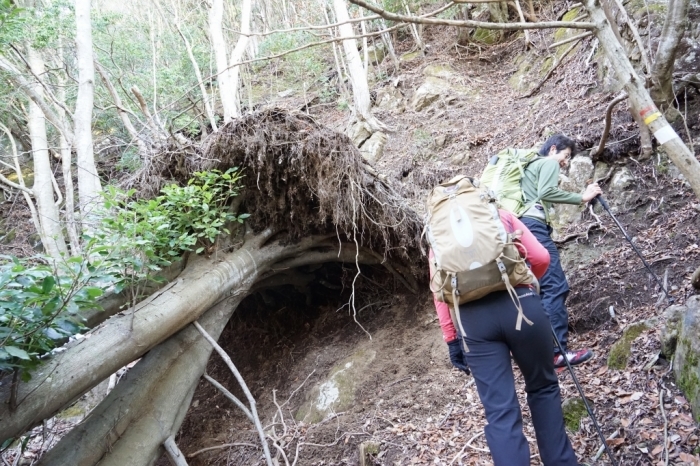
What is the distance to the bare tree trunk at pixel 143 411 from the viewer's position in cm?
325

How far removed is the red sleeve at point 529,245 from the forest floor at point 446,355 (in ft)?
4.92

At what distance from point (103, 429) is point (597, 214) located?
6.27 meters

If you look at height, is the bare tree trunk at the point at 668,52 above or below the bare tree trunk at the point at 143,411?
above

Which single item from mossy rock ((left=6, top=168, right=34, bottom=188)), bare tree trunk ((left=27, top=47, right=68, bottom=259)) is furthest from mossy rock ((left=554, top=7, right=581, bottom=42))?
mossy rock ((left=6, top=168, right=34, bottom=188))

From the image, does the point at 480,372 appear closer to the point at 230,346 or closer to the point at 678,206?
the point at 678,206

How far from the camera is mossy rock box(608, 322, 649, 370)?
382 cm

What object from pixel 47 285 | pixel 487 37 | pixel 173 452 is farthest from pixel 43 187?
pixel 487 37

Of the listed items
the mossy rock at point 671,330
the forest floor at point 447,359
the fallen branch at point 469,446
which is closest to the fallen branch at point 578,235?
the forest floor at point 447,359

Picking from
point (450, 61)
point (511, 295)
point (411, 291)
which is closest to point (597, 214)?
point (411, 291)

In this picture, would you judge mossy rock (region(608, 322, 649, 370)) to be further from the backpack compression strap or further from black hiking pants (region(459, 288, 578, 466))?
the backpack compression strap

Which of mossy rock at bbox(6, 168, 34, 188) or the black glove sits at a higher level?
mossy rock at bbox(6, 168, 34, 188)

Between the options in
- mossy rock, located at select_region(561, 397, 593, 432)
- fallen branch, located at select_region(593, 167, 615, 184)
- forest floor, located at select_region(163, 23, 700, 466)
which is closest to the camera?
forest floor, located at select_region(163, 23, 700, 466)

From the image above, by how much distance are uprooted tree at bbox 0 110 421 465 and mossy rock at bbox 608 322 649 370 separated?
9.11 ft

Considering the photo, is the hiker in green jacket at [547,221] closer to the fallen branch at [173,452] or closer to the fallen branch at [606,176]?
the fallen branch at [606,176]
